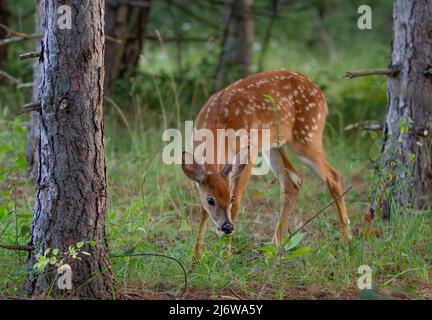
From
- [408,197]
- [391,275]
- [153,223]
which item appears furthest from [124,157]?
[391,275]

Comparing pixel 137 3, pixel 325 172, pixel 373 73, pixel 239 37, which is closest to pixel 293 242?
pixel 373 73

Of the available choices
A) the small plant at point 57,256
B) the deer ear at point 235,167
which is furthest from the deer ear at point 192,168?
the small plant at point 57,256

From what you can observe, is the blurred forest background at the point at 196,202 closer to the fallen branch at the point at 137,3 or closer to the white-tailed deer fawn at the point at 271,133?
the fallen branch at the point at 137,3

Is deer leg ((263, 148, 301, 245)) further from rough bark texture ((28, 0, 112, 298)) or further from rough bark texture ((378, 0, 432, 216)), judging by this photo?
rough bark texture ((28, 0, 112, 298))

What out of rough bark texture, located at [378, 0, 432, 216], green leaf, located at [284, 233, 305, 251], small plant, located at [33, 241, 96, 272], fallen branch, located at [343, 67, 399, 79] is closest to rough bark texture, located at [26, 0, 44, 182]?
fallen branch, located at [343, 67, 399, 79]

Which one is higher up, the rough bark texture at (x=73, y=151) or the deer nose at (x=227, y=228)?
the rough bark texture at (x=73, y=151)

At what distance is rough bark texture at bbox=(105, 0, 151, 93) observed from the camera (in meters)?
9.30

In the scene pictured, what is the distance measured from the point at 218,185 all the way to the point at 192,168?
246mm

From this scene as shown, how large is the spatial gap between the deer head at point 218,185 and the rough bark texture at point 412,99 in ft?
3.95

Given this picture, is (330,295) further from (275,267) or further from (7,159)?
(7,159)

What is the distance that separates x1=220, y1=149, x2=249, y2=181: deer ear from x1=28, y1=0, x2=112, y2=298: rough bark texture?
1.62 metres

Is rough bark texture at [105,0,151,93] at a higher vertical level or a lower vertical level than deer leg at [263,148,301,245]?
higher

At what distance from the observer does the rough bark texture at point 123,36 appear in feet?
30.5

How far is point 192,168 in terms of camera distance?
5832mm
